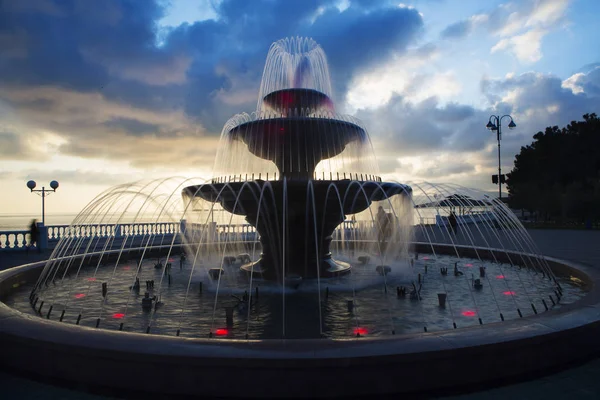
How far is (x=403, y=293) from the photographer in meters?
10.8

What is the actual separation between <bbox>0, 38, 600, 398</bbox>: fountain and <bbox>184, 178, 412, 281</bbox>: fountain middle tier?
0.18 ft

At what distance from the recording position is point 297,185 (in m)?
12.4

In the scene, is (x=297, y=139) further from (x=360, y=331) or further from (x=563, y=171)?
(x=563, y=171)

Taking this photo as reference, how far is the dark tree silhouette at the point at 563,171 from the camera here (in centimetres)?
4981

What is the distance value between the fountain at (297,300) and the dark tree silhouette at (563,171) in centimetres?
3926

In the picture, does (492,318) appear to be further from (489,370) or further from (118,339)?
(118,339)

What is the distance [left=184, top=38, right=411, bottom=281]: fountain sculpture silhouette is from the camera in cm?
1276

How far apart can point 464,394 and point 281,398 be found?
2.26m

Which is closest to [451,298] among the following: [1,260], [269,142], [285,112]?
[269,142]

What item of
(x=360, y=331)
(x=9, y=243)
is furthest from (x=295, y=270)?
(x=9, y=243)

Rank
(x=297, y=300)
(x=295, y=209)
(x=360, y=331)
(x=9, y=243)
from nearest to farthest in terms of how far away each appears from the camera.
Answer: (x=360, y=331) → (x=297, y=300) → (x=295, y=209) → (x=9, y=243)

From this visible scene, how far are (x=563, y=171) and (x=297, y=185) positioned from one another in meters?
59.1

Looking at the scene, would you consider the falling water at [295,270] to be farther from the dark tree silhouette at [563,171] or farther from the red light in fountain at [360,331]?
the dark tree silhouette at [563,171]

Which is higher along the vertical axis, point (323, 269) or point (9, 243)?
→ point (9, 243)
